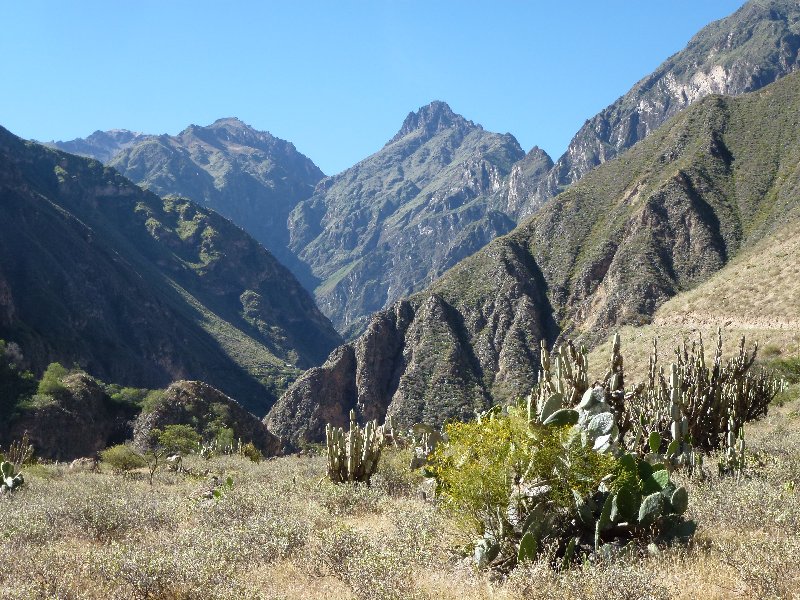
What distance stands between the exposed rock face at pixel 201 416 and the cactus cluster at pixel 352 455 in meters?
24.3

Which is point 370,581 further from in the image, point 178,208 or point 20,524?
point 178,208

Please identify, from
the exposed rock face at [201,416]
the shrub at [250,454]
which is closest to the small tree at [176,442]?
the shrub at [250,454]

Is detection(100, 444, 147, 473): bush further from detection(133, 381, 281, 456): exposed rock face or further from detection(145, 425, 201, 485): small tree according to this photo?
detection(133, 381, 281, 456): exposed rock face

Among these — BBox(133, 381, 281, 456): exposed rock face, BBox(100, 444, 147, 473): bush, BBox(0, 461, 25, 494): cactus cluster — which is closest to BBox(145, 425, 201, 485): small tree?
BBox(133, 381, 281, 456): exposed rock face

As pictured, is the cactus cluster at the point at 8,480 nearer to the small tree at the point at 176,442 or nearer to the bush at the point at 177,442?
the small tree at the point at 176,442

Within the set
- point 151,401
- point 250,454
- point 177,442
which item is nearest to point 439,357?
point 151,401

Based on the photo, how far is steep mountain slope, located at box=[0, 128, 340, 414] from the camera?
75500 mm

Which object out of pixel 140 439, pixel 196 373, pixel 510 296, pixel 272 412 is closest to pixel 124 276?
pixel 196 373

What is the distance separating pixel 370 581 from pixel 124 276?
101 meters

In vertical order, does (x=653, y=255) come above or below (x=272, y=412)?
above

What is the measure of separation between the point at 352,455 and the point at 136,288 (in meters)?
94.5

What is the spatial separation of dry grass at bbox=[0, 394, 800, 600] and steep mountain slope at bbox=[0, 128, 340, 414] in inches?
2188

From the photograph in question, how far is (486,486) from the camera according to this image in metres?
6.43

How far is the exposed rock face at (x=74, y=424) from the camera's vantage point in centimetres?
3769
